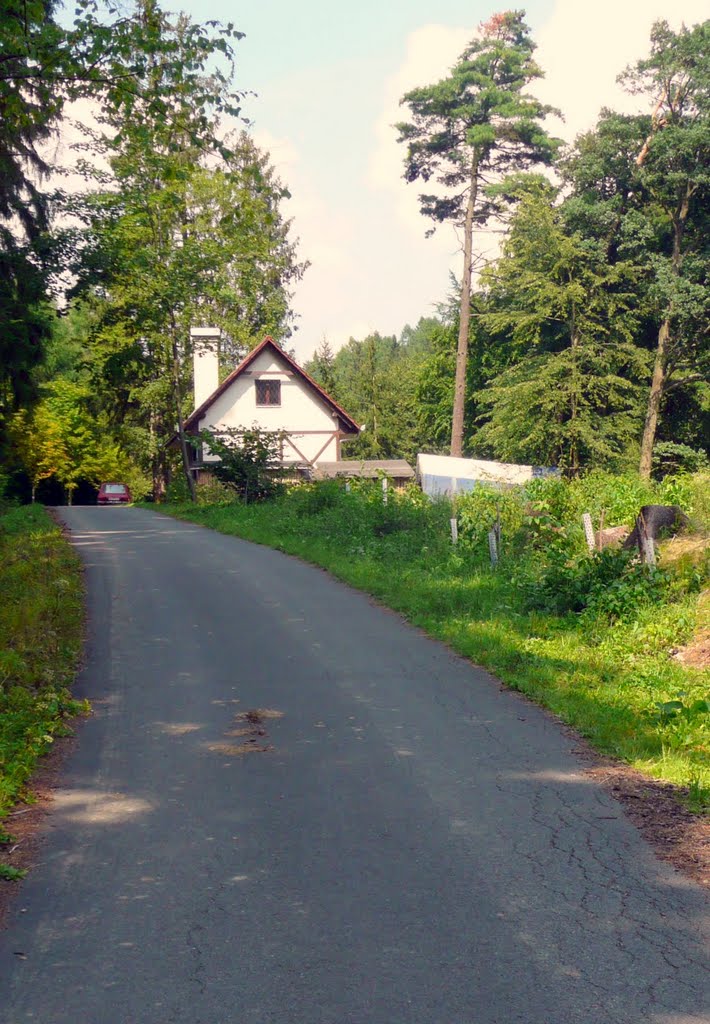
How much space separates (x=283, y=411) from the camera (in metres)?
Answer: 52.1

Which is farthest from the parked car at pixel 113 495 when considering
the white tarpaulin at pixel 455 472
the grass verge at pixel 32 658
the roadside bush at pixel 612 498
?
the roadside bush at pixel 612 498

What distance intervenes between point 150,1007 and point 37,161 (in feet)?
60.5

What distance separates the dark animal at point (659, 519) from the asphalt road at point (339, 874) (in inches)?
188

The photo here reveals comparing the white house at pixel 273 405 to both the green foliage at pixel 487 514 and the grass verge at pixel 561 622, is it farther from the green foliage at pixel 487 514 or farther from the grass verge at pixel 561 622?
the green foliage at pixel 487 514

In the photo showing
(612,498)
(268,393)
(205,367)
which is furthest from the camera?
(268,393)

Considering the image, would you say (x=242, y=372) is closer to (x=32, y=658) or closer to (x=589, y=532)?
(x=589, y=532)

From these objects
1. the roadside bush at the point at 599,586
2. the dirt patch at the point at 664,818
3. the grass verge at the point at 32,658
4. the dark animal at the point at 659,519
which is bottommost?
the dirt patch at the point at 664,818

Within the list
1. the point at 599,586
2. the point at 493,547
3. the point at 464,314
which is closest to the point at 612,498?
the point at 493,547

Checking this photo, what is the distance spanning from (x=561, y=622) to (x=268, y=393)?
40.1 meters

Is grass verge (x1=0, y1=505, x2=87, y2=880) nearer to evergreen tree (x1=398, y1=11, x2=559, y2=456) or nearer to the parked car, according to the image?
evergreen tree (x1=398, y1=11, x2=559, y2=456)

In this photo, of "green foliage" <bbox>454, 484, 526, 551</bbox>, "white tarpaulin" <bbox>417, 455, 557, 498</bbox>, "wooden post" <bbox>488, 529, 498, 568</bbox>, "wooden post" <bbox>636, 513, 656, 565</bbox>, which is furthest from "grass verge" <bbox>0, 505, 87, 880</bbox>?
"white tarpaulin" <bbox>417, 455, 557, 498</bbox>

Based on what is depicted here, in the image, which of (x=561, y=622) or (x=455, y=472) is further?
(x=455, y=472)

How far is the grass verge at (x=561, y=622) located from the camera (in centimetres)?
851

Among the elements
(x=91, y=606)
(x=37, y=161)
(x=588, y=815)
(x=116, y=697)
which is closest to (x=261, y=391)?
(x=37, y=161)
